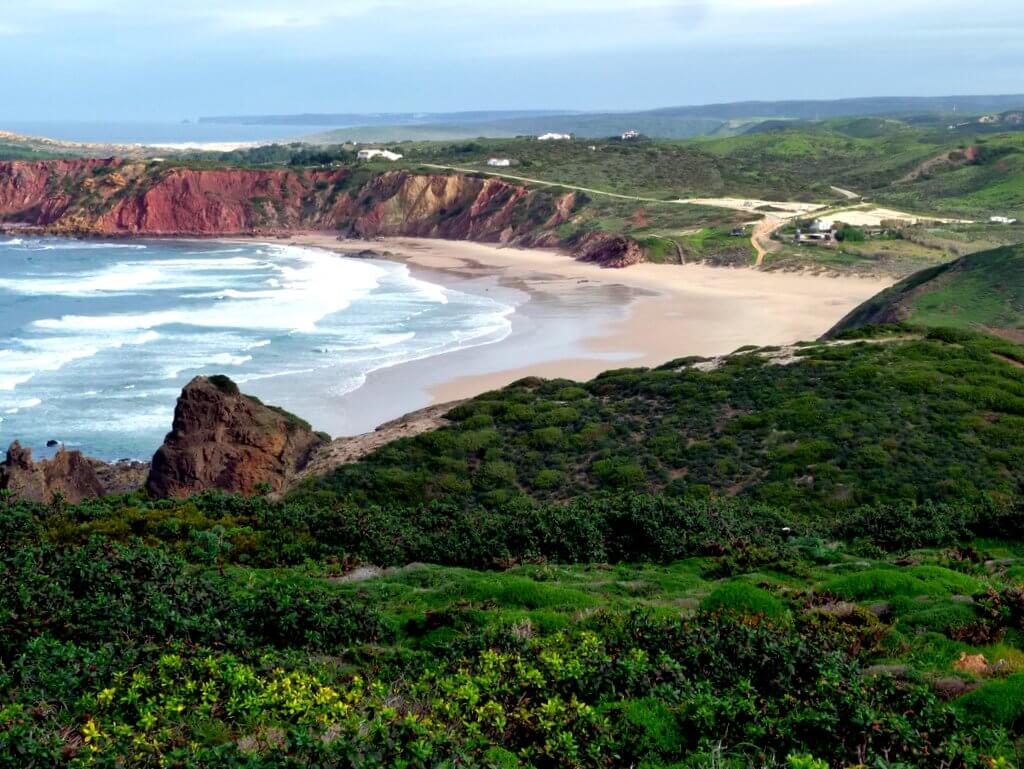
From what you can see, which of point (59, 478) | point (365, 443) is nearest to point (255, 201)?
point (59, 478)

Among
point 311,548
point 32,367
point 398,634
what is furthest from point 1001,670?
point 32,367

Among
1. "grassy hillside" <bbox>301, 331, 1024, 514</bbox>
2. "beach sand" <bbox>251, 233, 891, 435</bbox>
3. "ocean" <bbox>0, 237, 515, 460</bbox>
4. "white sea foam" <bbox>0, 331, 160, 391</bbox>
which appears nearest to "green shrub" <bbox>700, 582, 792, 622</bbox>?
"grassy hillside" <bbox>301, 331, 1024, 514</bbox>

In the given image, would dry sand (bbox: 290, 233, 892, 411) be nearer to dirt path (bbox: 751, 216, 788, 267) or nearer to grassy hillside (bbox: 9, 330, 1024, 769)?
dirt path (bbox: 751, 216, 788, 267)

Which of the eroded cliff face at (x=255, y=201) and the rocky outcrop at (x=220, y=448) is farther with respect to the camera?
the eroded cliff face at (x=255, y=201)

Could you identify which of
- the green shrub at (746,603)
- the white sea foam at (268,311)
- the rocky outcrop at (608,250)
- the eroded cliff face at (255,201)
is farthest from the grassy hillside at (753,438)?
the eroded cliff face at (255,201)

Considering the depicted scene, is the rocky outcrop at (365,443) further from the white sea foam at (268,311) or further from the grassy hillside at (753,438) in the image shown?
the white sea foam at (268,311)
